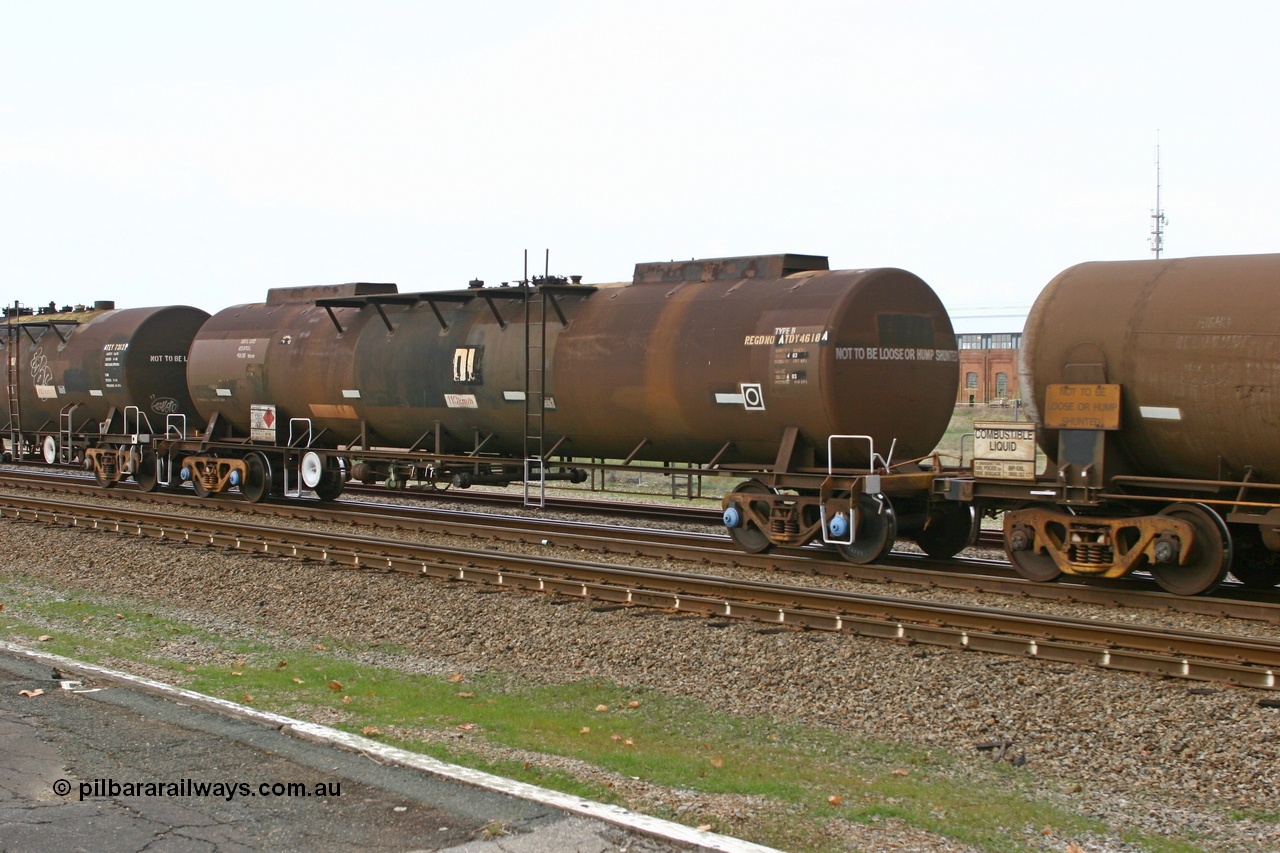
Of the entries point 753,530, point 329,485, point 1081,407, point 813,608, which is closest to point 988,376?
point 329,485

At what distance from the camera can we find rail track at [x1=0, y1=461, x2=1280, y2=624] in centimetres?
1277

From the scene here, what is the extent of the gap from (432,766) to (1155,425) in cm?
951

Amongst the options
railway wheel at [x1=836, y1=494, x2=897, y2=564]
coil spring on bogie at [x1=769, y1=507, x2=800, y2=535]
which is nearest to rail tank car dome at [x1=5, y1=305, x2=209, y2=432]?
coil spring on bogie at [x1=769, y1=507, x2=800, y2=535]

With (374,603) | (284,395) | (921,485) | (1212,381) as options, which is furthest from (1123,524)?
(284,395)

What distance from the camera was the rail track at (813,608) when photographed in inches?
383

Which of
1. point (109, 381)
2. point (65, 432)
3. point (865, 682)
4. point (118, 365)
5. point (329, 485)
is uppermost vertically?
point (118, 365)

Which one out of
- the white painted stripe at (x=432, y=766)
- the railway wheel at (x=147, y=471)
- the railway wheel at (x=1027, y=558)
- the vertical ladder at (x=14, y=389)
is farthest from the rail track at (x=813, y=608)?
the vertical ladder at (x=14, y=389)

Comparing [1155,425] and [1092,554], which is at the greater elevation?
[1155,425]

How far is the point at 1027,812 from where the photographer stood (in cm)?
662

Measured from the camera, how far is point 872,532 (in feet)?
49.4

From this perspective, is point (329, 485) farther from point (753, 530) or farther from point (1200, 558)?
point (1200, 558)

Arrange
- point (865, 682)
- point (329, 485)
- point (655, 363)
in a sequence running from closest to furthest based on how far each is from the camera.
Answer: point (865, 682) < point (655, 363) < point (329, 485)

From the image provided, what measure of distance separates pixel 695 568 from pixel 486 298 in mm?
6333

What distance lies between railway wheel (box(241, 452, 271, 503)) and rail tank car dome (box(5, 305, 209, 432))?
364cm
